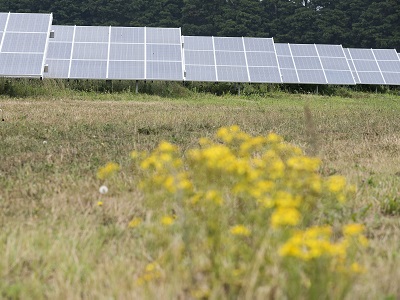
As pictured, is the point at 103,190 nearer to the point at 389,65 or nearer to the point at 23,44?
the point at 23,44

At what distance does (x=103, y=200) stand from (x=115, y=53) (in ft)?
45.9

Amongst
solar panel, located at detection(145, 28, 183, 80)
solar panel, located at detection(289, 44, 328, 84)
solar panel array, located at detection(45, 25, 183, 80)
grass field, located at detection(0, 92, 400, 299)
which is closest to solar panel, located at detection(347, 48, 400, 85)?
solar panel, located at detection(289, 44, 328, 84)

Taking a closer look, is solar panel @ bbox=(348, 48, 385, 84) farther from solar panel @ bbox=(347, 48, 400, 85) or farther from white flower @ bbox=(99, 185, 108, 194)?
white flower @ bbox=(99, 185, 108, 194)

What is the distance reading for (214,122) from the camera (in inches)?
326

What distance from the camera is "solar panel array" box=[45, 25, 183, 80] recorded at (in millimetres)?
15945

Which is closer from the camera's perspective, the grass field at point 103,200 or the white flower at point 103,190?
the grass field at point 103,200

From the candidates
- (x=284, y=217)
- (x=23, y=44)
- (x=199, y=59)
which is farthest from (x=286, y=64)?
(x=284, y=217)

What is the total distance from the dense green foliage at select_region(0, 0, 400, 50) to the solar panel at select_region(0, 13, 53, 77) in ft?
62.1

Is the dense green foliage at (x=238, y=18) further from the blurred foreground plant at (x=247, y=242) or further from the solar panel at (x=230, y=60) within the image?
the blurred foreground plant at (x=247, y=242)

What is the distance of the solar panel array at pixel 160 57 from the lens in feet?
51.7

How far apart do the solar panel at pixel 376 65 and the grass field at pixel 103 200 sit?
12854 mm

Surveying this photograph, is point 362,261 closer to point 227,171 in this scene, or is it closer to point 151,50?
point 227,171

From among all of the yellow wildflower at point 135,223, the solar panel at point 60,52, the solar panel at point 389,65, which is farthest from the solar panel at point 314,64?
the yellow wildflower at point 135,223

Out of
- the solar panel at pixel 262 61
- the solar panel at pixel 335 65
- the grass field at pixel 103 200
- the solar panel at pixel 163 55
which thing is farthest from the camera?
the solar panel at pixel 335 65
